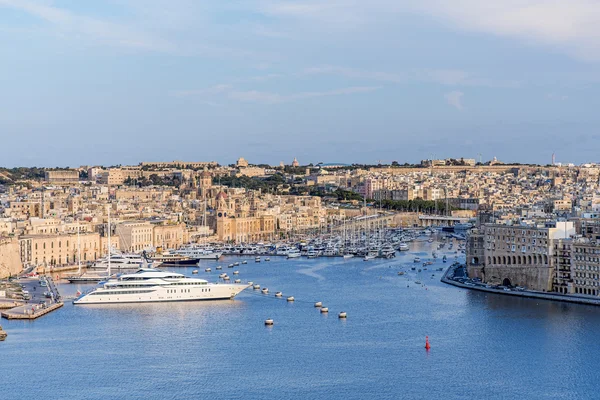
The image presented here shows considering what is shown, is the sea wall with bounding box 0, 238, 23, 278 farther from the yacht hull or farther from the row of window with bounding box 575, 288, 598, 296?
the row of window with bounding box 575, 288, 598, 296

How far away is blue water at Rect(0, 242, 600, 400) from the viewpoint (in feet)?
56.7

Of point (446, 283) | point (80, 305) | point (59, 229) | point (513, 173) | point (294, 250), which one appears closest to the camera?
point (80, 305)

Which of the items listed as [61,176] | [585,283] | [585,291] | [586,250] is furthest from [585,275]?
[61,176]

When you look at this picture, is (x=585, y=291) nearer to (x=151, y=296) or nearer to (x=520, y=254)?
(x=520, y=254)

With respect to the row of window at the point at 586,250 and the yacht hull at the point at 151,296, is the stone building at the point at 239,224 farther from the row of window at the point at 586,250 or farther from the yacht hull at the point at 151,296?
the row of window at the point at 586,250

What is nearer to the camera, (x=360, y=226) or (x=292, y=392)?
(x=292, y=392)

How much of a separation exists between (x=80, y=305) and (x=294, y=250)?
17423mm

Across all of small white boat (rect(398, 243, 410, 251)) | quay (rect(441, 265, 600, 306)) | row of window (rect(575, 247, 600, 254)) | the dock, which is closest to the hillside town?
row of window (rect(575, 247, 600, 254))

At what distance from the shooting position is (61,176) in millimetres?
80562

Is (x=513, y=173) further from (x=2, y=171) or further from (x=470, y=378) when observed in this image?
(x=470, y=378)

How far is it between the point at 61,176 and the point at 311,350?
63.1 m

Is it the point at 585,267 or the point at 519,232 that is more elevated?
the point at 519,232

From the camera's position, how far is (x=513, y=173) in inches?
3942

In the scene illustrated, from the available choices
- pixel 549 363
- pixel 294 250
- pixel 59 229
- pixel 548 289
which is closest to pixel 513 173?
pixel 294 250
